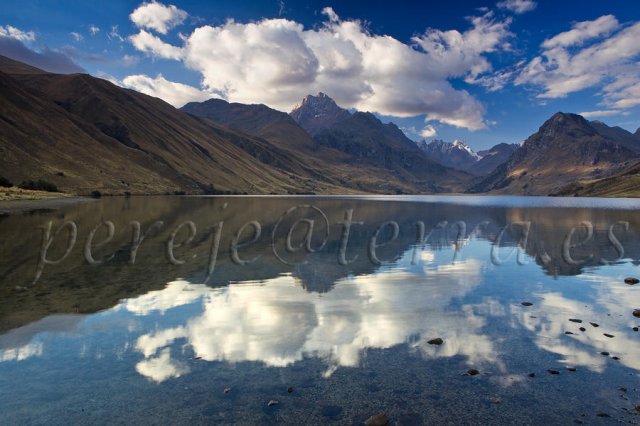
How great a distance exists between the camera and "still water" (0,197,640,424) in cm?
1449

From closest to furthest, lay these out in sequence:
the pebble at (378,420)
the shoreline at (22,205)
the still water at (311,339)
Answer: the pebble at (378,420)
the still water at (311,339)
the shoreline at (22,205)

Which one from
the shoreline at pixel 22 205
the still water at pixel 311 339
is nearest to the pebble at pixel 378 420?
the still water at pixel 311 339

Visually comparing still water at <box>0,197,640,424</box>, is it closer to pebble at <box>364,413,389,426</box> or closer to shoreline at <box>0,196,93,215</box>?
pebble at <box>364,413,389,426</box>

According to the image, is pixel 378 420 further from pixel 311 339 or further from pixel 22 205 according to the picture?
pixel 22 205

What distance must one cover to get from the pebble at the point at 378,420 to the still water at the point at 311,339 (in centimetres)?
58

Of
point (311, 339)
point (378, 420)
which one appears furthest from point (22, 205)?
point (378, 420)

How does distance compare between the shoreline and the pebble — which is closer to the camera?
the pebble

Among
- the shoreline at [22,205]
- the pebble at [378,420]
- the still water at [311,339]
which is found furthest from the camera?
the shoreline at [22,205]

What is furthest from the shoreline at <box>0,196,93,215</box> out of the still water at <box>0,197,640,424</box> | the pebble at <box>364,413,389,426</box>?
the pebble at <box>364,413,389,426</box>

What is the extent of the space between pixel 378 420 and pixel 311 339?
825cm

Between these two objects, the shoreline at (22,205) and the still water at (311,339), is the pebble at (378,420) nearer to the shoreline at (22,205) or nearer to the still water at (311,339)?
the still water at (311,339)

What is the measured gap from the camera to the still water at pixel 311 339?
47.5 feet

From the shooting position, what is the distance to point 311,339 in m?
21.2

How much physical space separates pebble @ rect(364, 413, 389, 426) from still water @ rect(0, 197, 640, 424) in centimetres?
58
